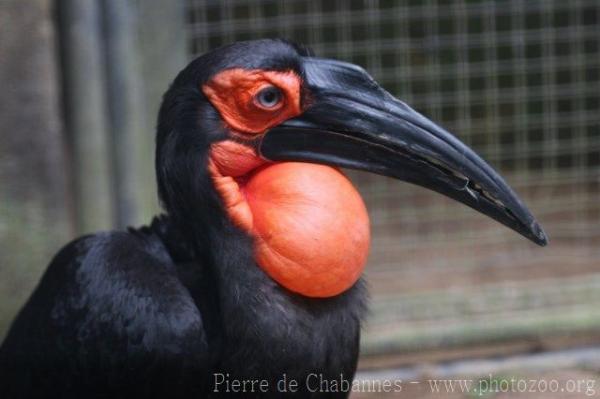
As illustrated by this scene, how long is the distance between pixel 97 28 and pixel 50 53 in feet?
0.45

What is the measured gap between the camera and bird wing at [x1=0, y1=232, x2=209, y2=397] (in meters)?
1.99

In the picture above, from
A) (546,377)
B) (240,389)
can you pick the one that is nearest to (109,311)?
(240,389)

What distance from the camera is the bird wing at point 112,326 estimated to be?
1.99m

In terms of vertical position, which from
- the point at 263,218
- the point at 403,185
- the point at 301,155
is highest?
the point at 301,155

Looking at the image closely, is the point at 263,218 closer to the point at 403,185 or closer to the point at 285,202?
the point at 285,202

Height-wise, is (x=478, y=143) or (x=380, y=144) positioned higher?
(x=380, y=144)

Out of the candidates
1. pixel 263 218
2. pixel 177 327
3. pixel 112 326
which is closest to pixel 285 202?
pixel 263 218

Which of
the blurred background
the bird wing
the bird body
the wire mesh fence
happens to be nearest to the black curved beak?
the bird body

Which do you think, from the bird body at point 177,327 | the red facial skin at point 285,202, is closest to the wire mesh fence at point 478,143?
the bird body at point 177,327

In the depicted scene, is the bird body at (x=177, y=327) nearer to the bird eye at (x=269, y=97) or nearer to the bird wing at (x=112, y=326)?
the bird wing at (x=112, y=326)

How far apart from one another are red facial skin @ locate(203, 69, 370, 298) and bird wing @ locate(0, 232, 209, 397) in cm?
21

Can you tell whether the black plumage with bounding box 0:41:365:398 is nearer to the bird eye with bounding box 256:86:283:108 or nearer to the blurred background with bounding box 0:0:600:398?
the bird eye with bounding box 256:86:283:108

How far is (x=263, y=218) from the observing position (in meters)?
1.95

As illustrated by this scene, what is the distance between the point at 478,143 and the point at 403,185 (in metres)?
0.52
